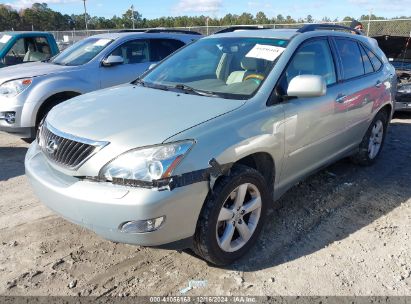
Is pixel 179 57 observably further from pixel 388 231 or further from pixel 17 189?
pixel 388 231

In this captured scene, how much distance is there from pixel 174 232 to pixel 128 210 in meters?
0.35

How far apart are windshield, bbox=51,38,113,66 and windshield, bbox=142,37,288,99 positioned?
2886mm

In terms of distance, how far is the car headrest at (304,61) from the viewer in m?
3.67

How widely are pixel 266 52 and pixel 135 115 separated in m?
1.39

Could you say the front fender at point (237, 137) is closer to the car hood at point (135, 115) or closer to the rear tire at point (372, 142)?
the car hood at point (135, 115)

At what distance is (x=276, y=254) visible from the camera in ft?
10.6

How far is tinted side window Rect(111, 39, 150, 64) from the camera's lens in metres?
6.97

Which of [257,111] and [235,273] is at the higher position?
[257,111]

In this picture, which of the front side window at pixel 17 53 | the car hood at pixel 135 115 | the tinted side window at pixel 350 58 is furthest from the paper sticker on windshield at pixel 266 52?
the front side window at pixel 17 53

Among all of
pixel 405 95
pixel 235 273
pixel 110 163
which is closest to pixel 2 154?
pixel 110 163

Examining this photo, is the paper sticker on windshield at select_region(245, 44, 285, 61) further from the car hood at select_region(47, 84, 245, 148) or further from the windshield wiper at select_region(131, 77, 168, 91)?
the windshield wiper at select_region(131, 77, 168, 91)

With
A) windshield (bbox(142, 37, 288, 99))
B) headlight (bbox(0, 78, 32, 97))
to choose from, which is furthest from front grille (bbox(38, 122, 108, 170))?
headlight (bbox(0, 78, 32, 97))

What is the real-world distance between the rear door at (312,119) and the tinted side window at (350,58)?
0.25 meters

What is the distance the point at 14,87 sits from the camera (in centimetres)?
573
